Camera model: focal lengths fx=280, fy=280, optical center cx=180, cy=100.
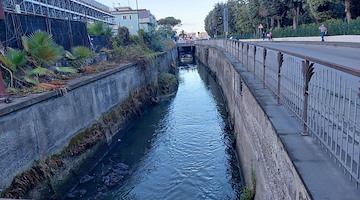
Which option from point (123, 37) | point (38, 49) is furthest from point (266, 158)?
point (123, 37)

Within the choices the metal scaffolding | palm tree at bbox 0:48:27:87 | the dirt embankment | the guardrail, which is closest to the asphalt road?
the guardrail

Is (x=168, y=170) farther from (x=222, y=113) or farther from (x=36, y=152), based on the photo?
(x=222, y=113)

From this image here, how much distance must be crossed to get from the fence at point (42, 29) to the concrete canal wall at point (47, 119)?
267 centimetres

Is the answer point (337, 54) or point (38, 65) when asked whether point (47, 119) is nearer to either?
point (38, 65)

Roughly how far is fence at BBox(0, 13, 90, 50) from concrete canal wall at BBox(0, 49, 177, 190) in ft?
8.76

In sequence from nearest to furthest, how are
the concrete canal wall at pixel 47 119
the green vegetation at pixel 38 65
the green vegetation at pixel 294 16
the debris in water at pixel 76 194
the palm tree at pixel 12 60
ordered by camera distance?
1. the concrete canal wall at pixel 47 119
2. the debris in water at pixel 76 194
3. the palm tree at pixel 12 60
4. the green vegetation at pixel 38 65
5. the green vegetation at pixel 294 16

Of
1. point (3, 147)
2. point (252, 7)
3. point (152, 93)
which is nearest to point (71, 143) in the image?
point (3, 147)

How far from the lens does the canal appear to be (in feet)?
27.2

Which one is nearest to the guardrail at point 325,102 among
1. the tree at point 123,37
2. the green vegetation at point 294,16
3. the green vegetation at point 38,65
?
the green vegetation at point 38,65

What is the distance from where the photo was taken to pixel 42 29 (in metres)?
12.0

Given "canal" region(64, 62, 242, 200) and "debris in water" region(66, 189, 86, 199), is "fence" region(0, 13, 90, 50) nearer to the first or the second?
"canal" region(64, 62, 242, 200)

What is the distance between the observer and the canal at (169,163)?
8.30 meters

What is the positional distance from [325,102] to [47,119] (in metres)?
7.33

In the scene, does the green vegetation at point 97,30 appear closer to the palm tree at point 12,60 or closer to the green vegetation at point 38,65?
the green vegetation at point 38,65
